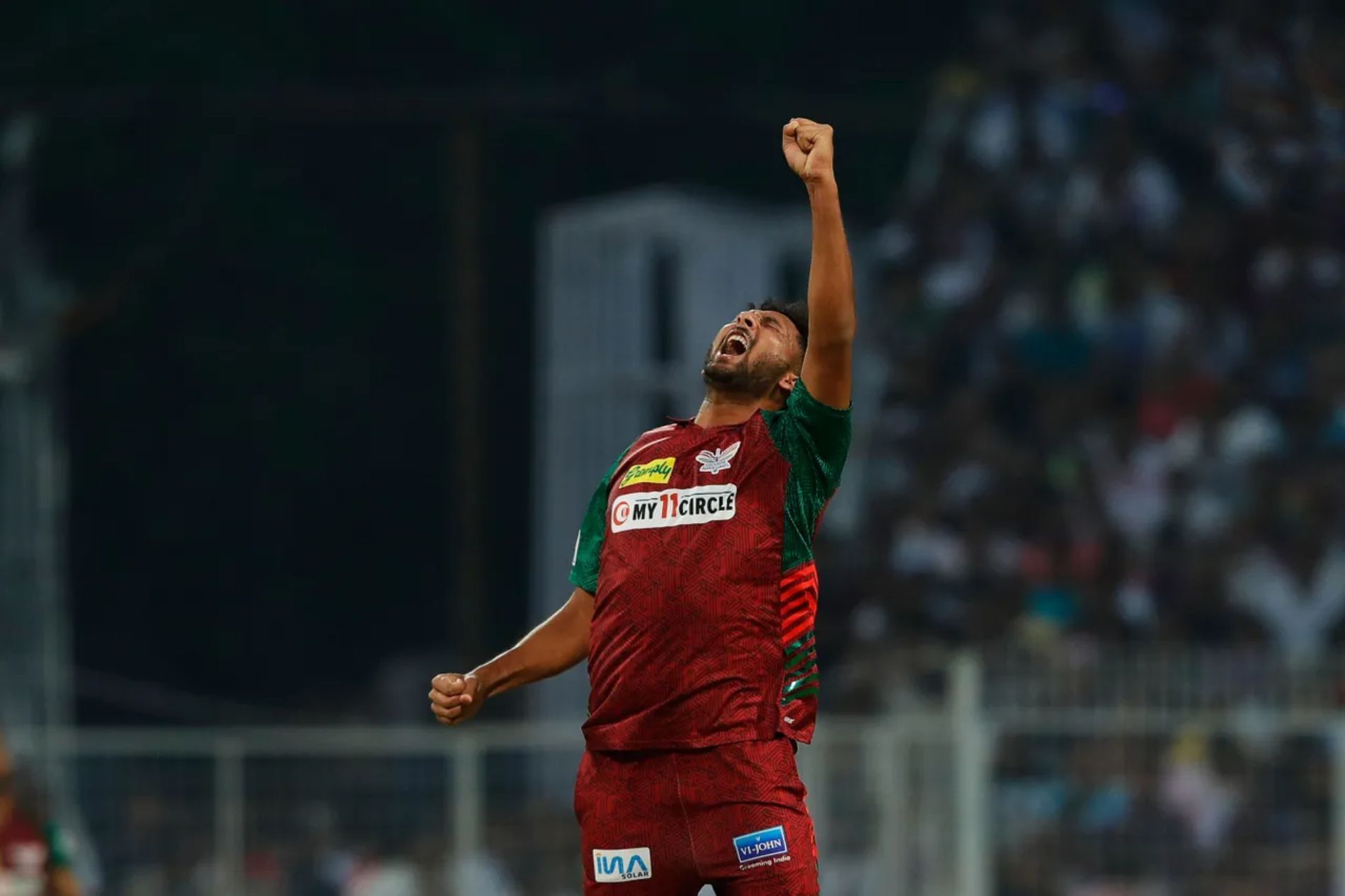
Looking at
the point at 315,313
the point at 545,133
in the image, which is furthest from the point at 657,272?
the point at 315,313

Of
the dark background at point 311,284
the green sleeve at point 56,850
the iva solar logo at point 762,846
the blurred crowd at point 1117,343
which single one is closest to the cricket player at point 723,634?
the iva solar logo at point 762,846

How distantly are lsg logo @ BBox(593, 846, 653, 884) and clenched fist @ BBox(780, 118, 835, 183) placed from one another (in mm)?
1347

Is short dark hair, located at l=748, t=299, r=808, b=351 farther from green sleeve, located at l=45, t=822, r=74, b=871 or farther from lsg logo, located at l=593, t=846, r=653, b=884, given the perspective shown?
green sleeve, located at l=45, t=822, r=74, b=871

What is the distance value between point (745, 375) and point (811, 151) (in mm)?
530

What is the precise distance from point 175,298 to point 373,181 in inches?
59.1

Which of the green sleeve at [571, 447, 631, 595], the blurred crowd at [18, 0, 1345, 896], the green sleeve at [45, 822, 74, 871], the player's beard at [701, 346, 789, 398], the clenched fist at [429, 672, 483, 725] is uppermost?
the blurred crowd at [18, 0, 1345, 896]

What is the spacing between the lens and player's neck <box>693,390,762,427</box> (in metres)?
5.02

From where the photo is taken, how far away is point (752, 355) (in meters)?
4.96

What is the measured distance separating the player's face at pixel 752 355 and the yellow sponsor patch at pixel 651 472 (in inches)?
7.3

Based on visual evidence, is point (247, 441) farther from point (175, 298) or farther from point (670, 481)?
point (670, 481)

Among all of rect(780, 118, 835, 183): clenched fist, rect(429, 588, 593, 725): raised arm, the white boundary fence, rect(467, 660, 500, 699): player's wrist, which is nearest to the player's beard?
rect(780, 118, 835, 183): clenched fist

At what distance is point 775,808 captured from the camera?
4.79m

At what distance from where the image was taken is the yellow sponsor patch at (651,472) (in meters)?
4.96

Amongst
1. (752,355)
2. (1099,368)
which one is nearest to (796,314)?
(752,355)
